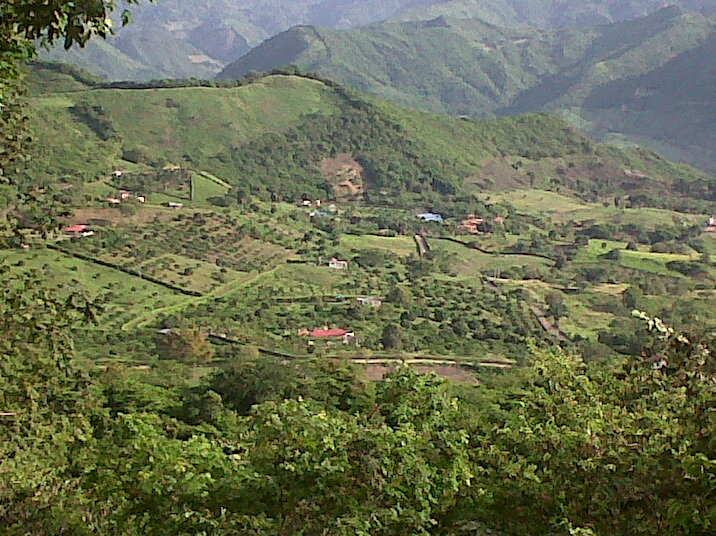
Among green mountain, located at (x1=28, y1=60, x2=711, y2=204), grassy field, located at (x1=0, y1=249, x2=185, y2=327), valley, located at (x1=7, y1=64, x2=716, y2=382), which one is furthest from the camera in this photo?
green mountain, located at (x1=28, y1=60, x2=711, y2=204)

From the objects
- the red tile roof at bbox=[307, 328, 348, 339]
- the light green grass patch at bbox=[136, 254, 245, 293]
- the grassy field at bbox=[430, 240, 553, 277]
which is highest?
the light green grass patch at bbox=[136, 254, 245, 293]

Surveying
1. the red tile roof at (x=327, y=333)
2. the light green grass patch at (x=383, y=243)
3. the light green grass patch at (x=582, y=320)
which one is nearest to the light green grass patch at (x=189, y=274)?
the red tile roof at (x=327, y=333)

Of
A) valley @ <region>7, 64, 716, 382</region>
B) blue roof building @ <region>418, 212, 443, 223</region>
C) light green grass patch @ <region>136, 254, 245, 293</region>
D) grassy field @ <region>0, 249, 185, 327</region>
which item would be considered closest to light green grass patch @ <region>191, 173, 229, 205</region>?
valley @ <region>7, 64, 716, 382</region>

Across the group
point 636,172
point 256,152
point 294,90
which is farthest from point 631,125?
point 256,152

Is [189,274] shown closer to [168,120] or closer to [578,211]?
[168,120]

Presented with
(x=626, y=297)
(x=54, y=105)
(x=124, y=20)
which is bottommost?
(x=626, y=297)

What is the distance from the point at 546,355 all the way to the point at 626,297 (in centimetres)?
4759

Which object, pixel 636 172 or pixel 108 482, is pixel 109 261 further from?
pixel 636 172

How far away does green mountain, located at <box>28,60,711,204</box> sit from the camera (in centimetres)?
8000

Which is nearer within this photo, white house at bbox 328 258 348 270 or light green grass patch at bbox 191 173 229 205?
white house at bbox 328 258 348 270

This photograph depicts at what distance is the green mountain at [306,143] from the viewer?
80000 mm

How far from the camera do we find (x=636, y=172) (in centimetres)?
10462

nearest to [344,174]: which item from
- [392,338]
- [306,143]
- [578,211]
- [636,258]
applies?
[306,143]

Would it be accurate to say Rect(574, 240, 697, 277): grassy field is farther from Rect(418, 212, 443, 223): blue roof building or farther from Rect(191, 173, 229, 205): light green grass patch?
Rect(191, 173, 229, 205): light green grass patch
